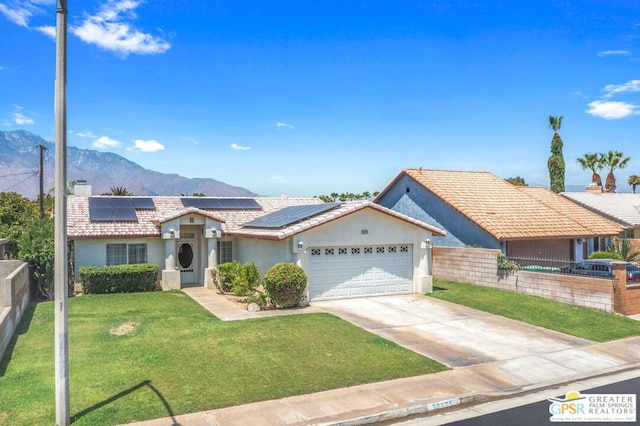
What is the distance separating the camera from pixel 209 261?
77.2ft

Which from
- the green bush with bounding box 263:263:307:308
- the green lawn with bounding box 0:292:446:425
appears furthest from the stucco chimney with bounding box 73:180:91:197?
the green bush with bounding box 263:263:307:308

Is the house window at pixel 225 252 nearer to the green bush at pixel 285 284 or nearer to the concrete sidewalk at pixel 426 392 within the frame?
the green bush at pixel 285 284

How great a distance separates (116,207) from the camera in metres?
24.8

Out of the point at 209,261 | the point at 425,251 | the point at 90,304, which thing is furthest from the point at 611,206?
the point at 90,304

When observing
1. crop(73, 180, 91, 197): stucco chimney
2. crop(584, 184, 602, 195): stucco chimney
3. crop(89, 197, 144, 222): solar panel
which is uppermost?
crop(584, 184, 602, 195): stucco chimney

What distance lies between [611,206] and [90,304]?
115 feet

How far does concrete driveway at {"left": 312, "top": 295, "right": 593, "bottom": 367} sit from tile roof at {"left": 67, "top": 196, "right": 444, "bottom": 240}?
3.15 meters

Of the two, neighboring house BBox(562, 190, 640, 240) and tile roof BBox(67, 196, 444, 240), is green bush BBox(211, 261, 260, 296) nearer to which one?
tile roof BBox(67, 196, 444, 240)

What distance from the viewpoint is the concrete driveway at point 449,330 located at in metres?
13.0

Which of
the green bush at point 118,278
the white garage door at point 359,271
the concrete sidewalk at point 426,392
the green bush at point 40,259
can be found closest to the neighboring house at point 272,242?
the white garage door at point 359,271

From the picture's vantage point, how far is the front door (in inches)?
965

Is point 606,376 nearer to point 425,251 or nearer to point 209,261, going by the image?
point 425,251

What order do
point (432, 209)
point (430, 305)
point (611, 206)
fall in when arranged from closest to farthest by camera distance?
point (430, 305) < point (432, 209) < point (611, 206)

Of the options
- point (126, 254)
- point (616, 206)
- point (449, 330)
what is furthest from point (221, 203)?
point (616, 206)
